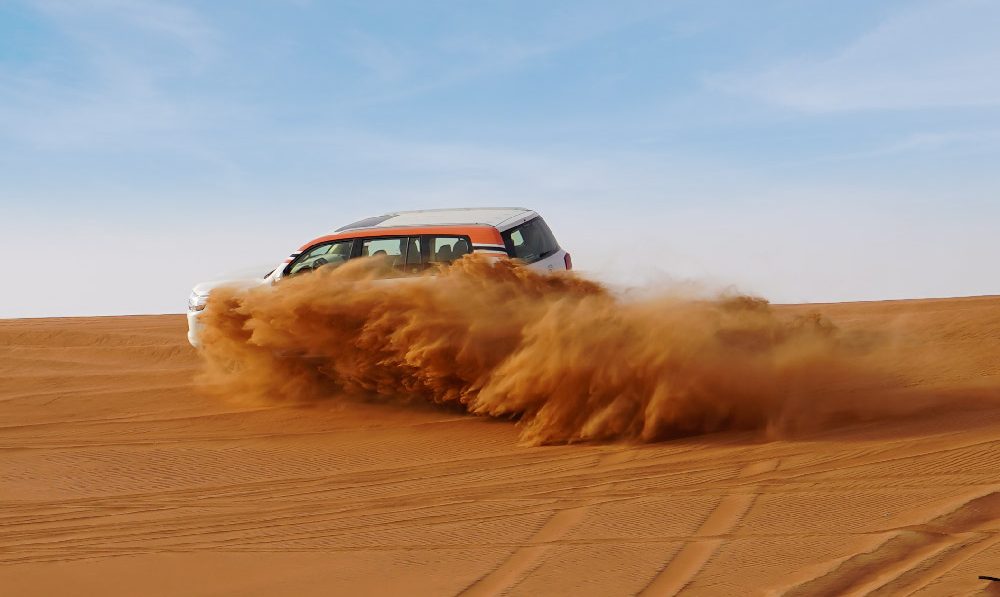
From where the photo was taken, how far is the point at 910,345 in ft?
37.1

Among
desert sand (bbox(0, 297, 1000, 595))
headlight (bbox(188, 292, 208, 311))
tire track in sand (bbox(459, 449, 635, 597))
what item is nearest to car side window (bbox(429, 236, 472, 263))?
desert sand (bbox(0, 297, 1000, 595))

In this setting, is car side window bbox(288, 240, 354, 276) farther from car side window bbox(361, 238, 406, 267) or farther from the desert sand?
the desert sand

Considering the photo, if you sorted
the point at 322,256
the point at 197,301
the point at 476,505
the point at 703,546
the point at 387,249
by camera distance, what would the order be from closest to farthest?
the point at 703,546
the point at 476,505
the point at 387,249
the point at 322,256
the point at 197,301

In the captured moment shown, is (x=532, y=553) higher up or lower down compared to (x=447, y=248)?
lower down

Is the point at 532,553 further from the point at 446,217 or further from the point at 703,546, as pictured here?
the point at 446,217

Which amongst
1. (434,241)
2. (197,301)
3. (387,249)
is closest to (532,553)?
(434,241)

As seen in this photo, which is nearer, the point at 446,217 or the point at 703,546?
the point at 703,546

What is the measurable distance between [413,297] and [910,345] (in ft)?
20.2

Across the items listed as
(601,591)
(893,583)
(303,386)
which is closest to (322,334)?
(303,386)

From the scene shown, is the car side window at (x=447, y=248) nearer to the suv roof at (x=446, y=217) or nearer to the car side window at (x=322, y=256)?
the suv roof at (x=446, y=217)

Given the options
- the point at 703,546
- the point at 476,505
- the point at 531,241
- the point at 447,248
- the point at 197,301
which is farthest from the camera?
the point at 197,301

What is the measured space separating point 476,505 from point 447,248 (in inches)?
154

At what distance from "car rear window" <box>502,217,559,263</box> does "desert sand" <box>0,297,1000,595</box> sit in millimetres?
1739

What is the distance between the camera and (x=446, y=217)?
10453 mm
